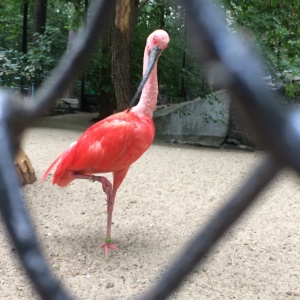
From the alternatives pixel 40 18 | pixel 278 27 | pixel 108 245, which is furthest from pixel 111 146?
pixel 40 18

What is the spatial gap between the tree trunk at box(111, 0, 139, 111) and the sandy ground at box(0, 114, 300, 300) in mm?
1399

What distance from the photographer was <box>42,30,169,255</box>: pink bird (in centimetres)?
212

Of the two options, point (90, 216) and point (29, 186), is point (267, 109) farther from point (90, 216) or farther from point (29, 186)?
point (29, 186)

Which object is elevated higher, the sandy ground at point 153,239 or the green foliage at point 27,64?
the green foliage at point 27,64

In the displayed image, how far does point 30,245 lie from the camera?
402 millimetres

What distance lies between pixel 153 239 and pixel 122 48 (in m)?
2.98

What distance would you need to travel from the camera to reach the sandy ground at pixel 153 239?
6.12 feet

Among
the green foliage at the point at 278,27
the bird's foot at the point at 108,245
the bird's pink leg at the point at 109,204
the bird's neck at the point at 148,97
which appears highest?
the green foliage at the point at 278,27

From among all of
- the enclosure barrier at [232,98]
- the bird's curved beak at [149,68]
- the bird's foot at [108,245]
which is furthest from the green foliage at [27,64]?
the enclosure barrier at [232,98]

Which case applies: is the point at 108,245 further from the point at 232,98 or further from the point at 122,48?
the point at 122,48

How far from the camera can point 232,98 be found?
29 centimetres

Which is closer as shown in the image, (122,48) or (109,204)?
(109,204)

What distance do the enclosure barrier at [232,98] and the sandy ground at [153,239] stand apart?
0.72 metres

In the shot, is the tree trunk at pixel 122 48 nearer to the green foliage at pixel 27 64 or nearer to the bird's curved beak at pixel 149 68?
the green foliage at pixel 27 64
